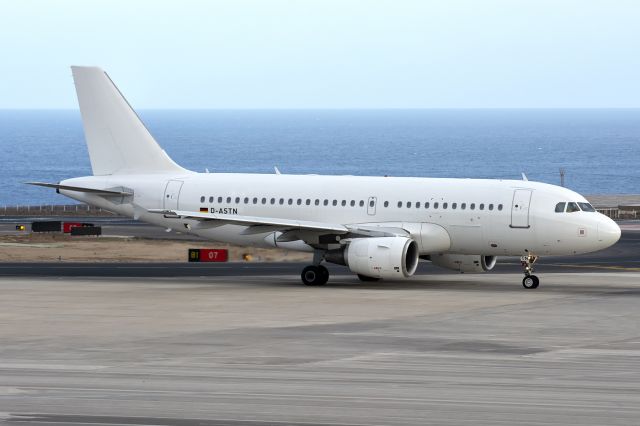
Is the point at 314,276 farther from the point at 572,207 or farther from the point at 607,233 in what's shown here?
the point at 607,233

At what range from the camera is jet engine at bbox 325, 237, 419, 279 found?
4884 centimetres

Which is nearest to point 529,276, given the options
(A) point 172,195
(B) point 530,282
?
(B) point 530,282

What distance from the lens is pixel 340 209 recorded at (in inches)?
2060

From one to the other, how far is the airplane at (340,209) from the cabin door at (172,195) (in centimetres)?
5

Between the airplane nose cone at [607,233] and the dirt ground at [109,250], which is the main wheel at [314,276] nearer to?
the airplane nose cone at [607,233]

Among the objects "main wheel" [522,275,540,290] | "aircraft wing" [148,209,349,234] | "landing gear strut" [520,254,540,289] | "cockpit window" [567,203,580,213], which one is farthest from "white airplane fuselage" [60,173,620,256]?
"aircraft wing" [148,209,349,234]

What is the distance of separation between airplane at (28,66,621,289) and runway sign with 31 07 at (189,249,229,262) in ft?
29.7

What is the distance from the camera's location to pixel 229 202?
54.3m

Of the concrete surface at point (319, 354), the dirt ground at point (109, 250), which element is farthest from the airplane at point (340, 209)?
the dirt ground at point (109, 250)

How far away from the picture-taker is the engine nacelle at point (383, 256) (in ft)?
160

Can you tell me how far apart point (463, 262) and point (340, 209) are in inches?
227

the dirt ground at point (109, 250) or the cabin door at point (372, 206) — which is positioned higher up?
the cabin door at point (372, 206)

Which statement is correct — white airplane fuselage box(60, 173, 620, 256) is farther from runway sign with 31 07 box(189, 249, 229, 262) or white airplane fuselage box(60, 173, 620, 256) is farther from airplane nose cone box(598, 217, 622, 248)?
runway sign with 31 07 box(189, 249, 229, 262)

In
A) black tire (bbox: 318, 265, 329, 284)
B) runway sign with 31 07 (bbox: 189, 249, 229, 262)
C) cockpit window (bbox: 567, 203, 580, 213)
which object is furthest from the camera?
runway sign with 31 07 (bbox: 189, 249, 229, 262)
